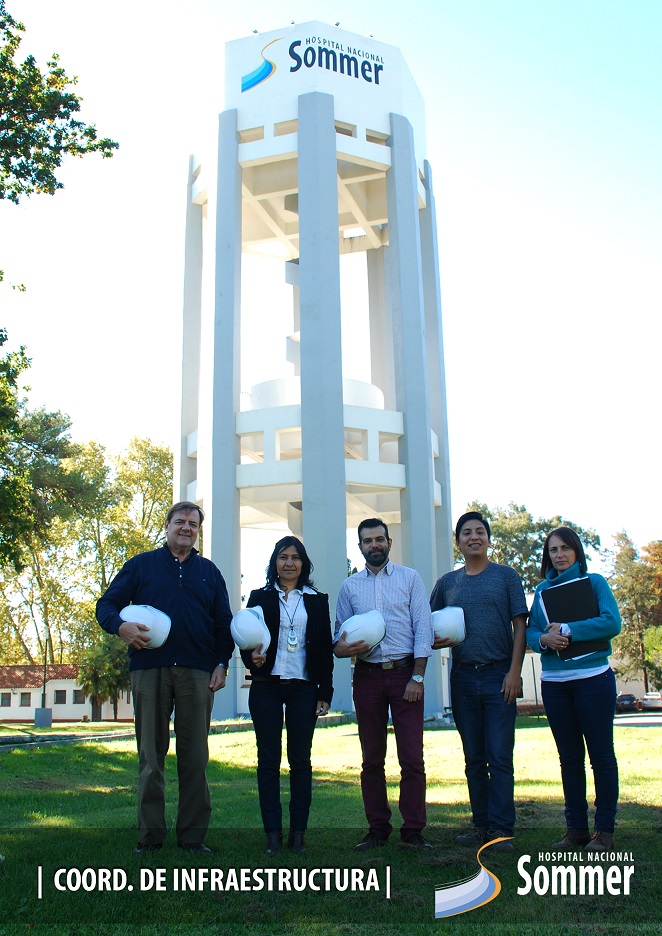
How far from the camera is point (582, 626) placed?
524 centimetres

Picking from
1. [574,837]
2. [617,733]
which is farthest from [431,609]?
[617,733]

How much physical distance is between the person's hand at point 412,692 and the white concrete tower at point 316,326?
54.0ft

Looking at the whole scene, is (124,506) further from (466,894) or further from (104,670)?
(466,894)

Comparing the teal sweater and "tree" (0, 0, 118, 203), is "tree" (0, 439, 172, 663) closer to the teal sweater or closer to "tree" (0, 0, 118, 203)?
"tree" (0, 0, 118, 203)

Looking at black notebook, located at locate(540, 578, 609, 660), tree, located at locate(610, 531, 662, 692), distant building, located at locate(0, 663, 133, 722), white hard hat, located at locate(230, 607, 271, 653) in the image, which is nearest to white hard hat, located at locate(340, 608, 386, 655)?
white hard hat, located at locate(230, 607, 271, 653)

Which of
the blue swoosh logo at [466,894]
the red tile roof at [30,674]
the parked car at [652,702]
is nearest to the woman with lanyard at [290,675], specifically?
the blue swoosh logo at [466,894]

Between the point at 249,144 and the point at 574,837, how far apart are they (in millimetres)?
23616

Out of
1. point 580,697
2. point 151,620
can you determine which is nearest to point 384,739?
point 580,697

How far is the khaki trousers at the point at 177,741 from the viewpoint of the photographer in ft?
16.3

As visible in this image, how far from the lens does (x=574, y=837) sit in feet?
16.1

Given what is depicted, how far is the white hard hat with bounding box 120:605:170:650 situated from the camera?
5.05 m

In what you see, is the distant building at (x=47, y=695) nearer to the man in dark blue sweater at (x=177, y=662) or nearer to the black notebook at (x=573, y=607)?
the man in dark blue sweater at (x=177, y=662)

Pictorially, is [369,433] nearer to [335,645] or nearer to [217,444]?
[217,444]

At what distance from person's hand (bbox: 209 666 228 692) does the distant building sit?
49.7 metres
